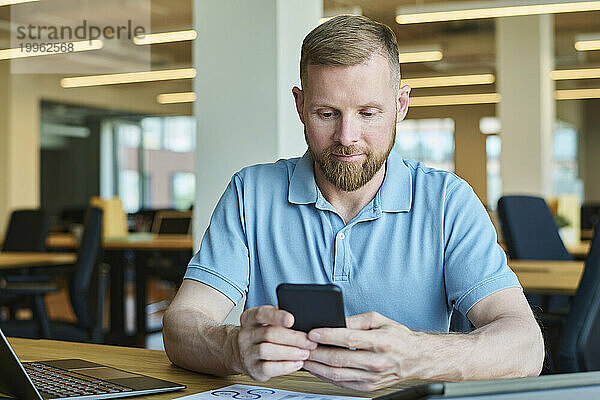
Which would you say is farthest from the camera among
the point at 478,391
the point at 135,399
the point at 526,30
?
the point at 526,30

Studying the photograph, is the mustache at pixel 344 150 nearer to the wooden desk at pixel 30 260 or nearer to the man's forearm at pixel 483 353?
the man's forearm at pixel 483 353

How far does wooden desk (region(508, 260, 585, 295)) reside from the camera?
3014 millimetres

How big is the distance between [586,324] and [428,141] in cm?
1418

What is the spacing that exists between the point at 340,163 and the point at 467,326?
0.42 m

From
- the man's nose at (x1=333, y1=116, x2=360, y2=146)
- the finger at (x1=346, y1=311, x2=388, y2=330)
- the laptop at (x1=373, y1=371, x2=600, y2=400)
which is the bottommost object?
the finger at (x1=346, y1=311, x2=388, y2=330)

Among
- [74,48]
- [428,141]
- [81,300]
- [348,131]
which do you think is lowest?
[81,300]

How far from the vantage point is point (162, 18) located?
8.60m

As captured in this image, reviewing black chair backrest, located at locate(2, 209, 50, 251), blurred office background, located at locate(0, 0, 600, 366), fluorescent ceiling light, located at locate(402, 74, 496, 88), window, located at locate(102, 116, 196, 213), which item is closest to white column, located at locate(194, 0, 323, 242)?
blurred office background, located at locate(0, 0, 600, 366)

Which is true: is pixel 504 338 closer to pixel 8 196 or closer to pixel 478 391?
pixel 478 391

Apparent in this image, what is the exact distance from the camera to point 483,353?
4.10 feet

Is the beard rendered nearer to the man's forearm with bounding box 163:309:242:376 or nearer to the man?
the man

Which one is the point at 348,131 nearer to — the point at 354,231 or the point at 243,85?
the point at 354,231

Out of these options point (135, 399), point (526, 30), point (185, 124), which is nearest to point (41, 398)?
point (135, 399)

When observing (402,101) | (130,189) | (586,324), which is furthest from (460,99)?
(402,101)
